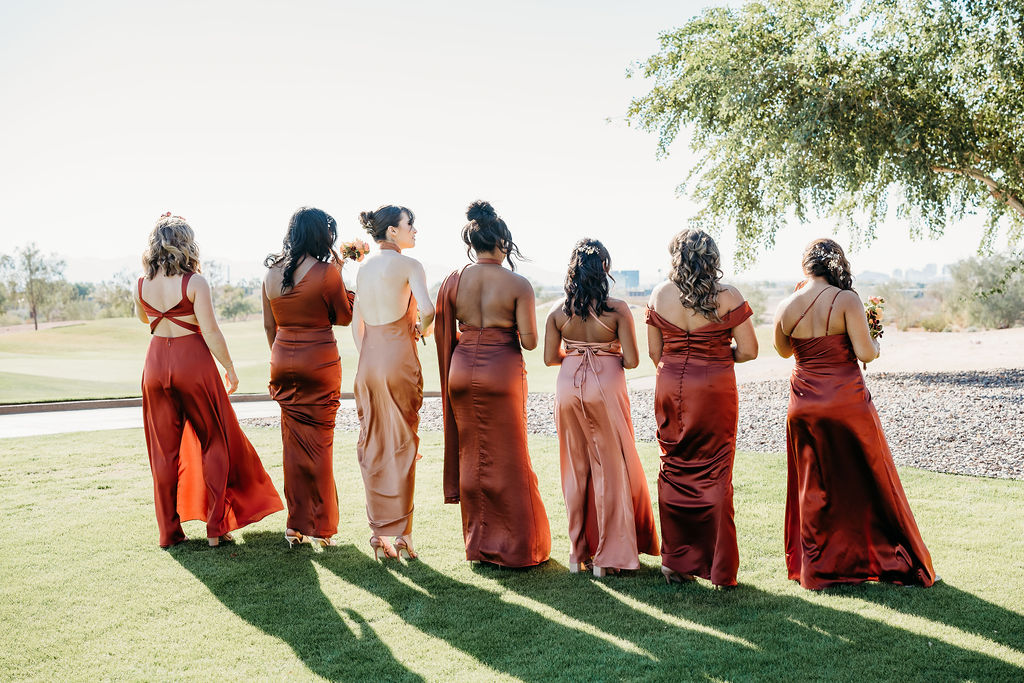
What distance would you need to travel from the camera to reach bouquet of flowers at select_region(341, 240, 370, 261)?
5895mm

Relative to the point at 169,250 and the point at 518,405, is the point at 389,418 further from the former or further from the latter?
the point at 169,250

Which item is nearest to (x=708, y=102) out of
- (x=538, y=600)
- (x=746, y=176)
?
(x=746, y=176)

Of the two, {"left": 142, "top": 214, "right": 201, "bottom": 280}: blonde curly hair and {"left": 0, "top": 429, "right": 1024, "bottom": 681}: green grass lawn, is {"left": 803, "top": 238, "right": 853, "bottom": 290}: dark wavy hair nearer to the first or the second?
{"left": 0, "top": 429, "right": 1024, "bottom": 681}: green grass lawn

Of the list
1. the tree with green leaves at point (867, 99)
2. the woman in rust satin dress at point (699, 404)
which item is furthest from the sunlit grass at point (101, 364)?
the woman in rust satin dress at point (699, 404)

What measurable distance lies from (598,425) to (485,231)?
1525 mm

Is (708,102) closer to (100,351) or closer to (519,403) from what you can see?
(519,403)

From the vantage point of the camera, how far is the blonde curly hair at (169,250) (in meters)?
5.72

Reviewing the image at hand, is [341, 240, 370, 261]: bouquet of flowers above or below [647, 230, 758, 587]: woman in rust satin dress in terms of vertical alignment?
above

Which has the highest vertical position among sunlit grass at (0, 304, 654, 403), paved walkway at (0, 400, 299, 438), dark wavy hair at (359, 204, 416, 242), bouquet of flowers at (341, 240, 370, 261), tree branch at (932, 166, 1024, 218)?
tree branch at (932, 166, 1024, 218)

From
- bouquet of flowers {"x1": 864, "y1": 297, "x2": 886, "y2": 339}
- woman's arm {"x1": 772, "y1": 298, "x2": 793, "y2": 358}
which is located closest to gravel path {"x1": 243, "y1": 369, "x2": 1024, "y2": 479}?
bouquet of flowers {"x1": 864, "y1": 297, "x2": 886, "y2": 339}

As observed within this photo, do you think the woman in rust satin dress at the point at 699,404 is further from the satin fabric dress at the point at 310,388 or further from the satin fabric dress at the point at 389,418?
the satin fabric dress at the point at 310,388

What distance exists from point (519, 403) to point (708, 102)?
12115mm

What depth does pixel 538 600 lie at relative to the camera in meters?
4.81

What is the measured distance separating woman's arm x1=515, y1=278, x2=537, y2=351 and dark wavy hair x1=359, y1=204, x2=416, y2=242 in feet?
3.63
